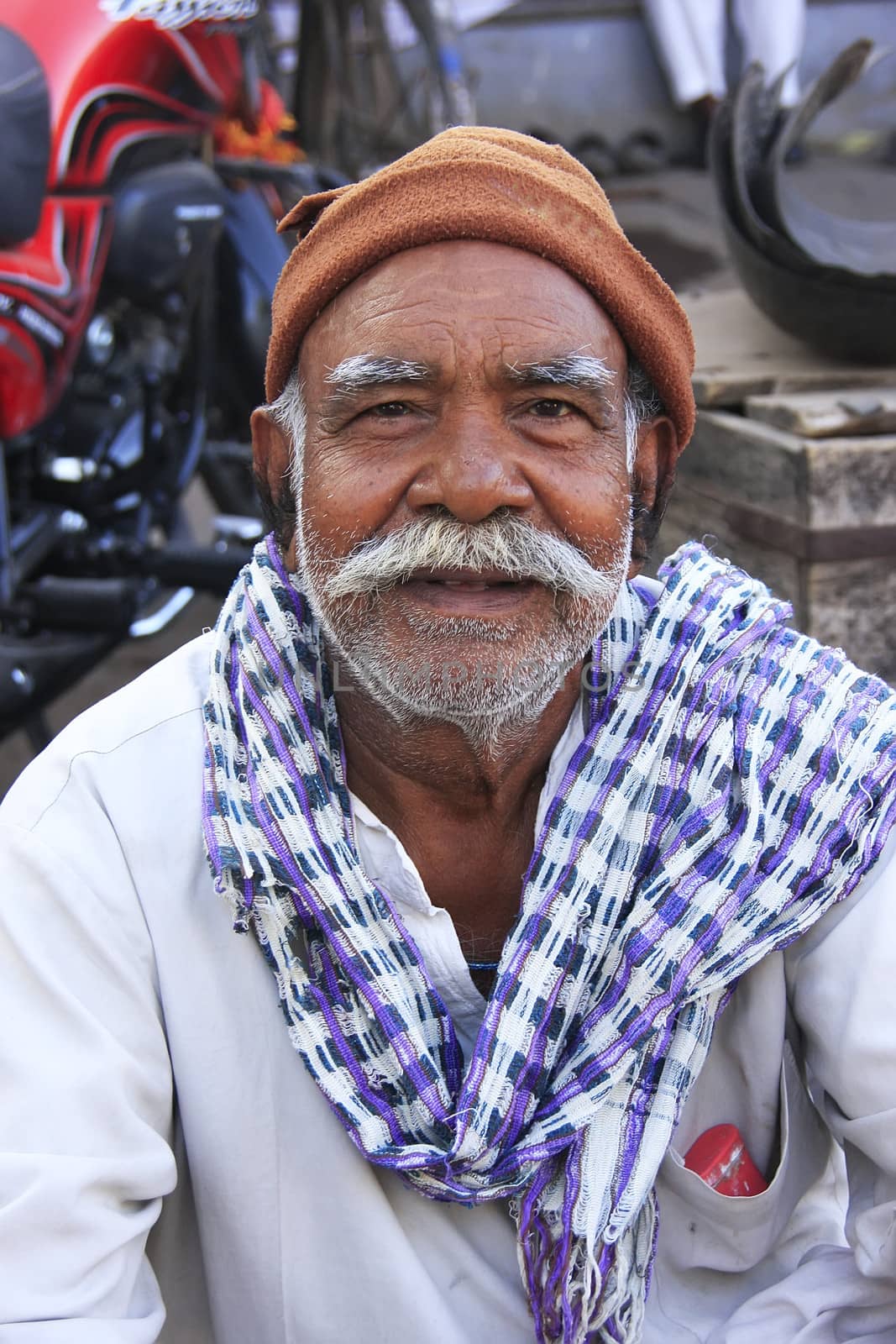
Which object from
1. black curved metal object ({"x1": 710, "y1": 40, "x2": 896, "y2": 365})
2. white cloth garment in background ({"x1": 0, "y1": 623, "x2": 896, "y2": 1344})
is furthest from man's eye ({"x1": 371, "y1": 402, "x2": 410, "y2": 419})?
black curved metal object ({"x1": 710, "y1": 40, "x2": 896, "y2": 365})

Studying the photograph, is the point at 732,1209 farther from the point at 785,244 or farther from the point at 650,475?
the point at 785,244

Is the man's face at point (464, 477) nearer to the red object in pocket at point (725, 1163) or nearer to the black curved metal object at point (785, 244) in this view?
the red object in pocket at point (725, 1163)

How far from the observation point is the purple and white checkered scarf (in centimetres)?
144

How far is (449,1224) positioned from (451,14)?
20.9 ft

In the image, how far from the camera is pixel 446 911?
5.29ft

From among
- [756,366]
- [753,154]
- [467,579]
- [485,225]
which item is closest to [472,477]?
[467,579]

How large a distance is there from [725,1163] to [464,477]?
0.85 metres

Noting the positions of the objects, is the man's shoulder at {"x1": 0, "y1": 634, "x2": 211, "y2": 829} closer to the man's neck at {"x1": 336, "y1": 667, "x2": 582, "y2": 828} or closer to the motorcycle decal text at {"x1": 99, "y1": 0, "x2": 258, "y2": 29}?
the man's neck at {"x1": 336, "y1": 667, "x2": 582, "y2": 828}

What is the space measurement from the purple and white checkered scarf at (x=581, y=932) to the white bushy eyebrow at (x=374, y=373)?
1.04 feet

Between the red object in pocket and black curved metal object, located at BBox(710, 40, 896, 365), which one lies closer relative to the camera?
the red object in pocket

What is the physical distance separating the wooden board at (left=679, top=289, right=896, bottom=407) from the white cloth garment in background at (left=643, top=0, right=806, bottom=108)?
500 cm

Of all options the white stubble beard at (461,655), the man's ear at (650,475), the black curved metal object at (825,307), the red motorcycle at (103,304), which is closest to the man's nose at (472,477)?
the white stubble beard at (461,655)

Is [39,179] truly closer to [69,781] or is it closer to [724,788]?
[69,781]

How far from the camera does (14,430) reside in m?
2.76
